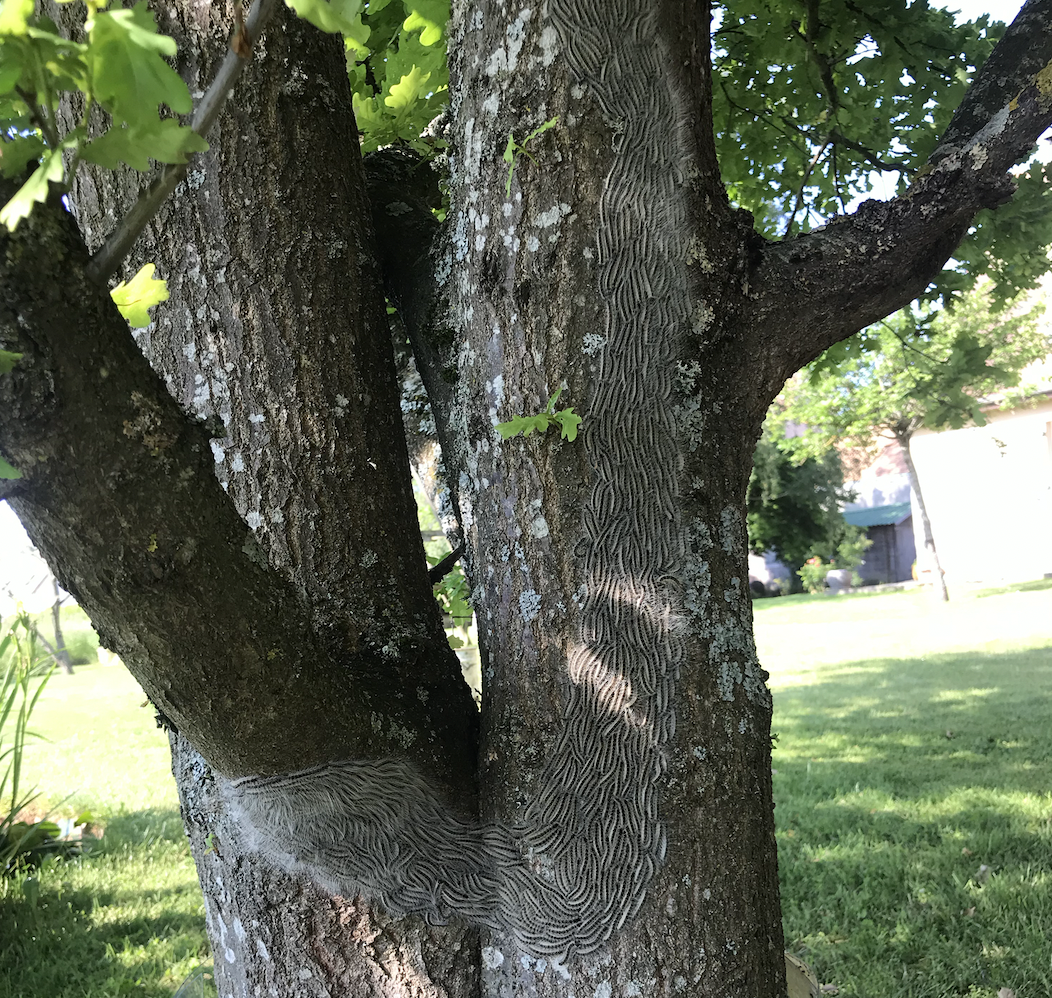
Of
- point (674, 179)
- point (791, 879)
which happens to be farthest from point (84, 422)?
point (791, 879)

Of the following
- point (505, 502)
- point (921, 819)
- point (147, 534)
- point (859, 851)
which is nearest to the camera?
point (147, 534)

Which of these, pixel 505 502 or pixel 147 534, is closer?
pixel 147 534

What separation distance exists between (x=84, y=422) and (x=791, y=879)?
172 inches

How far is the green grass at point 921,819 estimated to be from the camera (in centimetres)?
355

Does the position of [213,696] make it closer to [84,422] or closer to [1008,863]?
[84,422]

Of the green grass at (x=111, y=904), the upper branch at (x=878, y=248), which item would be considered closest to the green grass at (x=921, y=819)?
the upper branch at (x=878, y=248)

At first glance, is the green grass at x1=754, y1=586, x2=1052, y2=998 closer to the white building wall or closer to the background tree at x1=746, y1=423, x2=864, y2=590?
the white building wall

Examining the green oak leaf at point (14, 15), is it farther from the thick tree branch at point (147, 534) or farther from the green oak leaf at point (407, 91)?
the green oak leaf at point (407, 91)

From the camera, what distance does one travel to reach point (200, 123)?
86cm

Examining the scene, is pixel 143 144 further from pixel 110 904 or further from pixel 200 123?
pixel 110 904

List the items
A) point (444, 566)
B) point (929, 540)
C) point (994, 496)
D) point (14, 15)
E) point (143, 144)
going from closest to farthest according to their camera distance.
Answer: point (14, 15), point (143, 144), point (444, 566), point (929, 540), point (994, 496)

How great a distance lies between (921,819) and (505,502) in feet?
14.8

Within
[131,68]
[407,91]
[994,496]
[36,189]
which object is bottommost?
[994,496]

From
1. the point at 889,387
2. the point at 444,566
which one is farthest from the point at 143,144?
the point at 889,387
